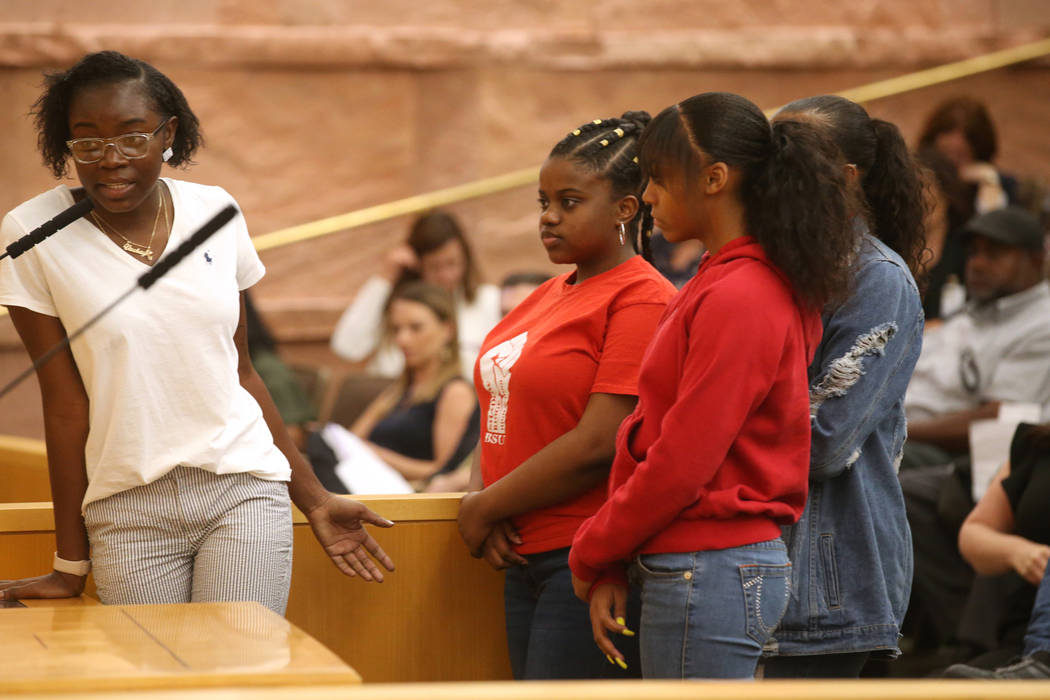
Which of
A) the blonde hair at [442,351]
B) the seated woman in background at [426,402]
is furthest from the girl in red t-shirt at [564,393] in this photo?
the blonde hair at [442,351]

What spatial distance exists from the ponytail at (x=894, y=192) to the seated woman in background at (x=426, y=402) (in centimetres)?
284

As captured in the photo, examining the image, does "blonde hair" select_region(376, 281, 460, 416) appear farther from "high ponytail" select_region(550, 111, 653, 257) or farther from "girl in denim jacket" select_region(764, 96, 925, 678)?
"girl in denim jacket" select_region(764, 96, 925, 678)

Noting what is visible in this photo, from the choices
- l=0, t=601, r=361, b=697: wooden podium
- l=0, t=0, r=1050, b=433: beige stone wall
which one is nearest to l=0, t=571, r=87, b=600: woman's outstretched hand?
l=0, t=601, r=361, b=697: wooden podium

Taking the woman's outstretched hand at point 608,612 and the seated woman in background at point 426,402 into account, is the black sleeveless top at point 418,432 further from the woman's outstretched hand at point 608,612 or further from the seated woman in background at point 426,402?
the woman's outstretched hand at point 608,612

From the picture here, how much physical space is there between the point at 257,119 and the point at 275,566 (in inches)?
190

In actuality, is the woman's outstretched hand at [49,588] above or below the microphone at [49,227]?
below

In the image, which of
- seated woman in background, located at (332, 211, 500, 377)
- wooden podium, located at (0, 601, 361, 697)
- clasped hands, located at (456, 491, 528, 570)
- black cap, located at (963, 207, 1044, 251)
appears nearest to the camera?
wooden podium, located at (0, 601, 361, 697)

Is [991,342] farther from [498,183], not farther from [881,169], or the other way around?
[498,183]

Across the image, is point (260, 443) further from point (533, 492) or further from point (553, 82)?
point (553, 82)

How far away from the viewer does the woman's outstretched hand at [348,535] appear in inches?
97.3

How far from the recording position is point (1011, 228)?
184 inches

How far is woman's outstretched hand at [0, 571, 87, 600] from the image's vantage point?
2.23m

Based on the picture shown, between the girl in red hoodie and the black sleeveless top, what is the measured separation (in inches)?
118

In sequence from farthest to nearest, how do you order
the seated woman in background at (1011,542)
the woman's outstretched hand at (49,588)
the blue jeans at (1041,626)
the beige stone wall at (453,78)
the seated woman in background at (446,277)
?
1. the beige stone wall at (453,78)
2. the seated woman in background at (446,277)
3. the seated woman in background at (1011,542)
4. the blue jeans at (1041,626)
5. the woman's outstretched hand at (49,588)
